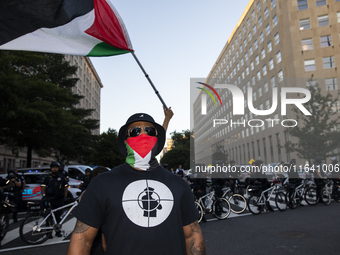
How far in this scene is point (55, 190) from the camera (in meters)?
7.45

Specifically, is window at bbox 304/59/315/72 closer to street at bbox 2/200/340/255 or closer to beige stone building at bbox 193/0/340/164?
beige stone building at bbox 193/0/340/164

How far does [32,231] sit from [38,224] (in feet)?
0.66

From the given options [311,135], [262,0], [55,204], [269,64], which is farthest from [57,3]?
[262,0]

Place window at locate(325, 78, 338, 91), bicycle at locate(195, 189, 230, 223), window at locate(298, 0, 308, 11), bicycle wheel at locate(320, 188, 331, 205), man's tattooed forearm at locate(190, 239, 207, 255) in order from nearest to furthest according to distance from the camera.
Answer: man's tattooed forearm at locate(190, 239, 207, 255), bicycle at locate(195, 189, 230, 223), bicycle wheel at locate(320, 188, 331, 205), window at locate(325, 78, 338, 91), window at locate(298, 0, 308, 11)

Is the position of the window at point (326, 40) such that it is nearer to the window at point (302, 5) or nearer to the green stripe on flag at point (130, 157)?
the window at point (302, 5)

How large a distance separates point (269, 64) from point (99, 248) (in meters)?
50.2

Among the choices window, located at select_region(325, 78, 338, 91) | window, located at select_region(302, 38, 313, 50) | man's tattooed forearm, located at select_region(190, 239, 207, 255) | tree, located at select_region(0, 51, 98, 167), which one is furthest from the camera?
window, located at select_region(302, 38, 313, 50)

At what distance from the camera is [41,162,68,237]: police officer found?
7395 millimetres

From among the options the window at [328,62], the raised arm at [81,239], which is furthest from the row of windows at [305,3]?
the raised arm at [81,239]

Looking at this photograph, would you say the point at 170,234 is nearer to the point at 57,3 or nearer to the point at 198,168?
the point at 57,3

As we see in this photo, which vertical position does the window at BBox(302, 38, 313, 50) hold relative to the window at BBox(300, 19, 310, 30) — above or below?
below

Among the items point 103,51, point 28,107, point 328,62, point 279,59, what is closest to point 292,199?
point 103,51

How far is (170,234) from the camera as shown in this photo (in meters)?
1.84

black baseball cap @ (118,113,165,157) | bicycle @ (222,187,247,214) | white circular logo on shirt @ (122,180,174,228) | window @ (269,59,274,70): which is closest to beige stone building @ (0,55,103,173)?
bicycle @ (222,187,247,214)
